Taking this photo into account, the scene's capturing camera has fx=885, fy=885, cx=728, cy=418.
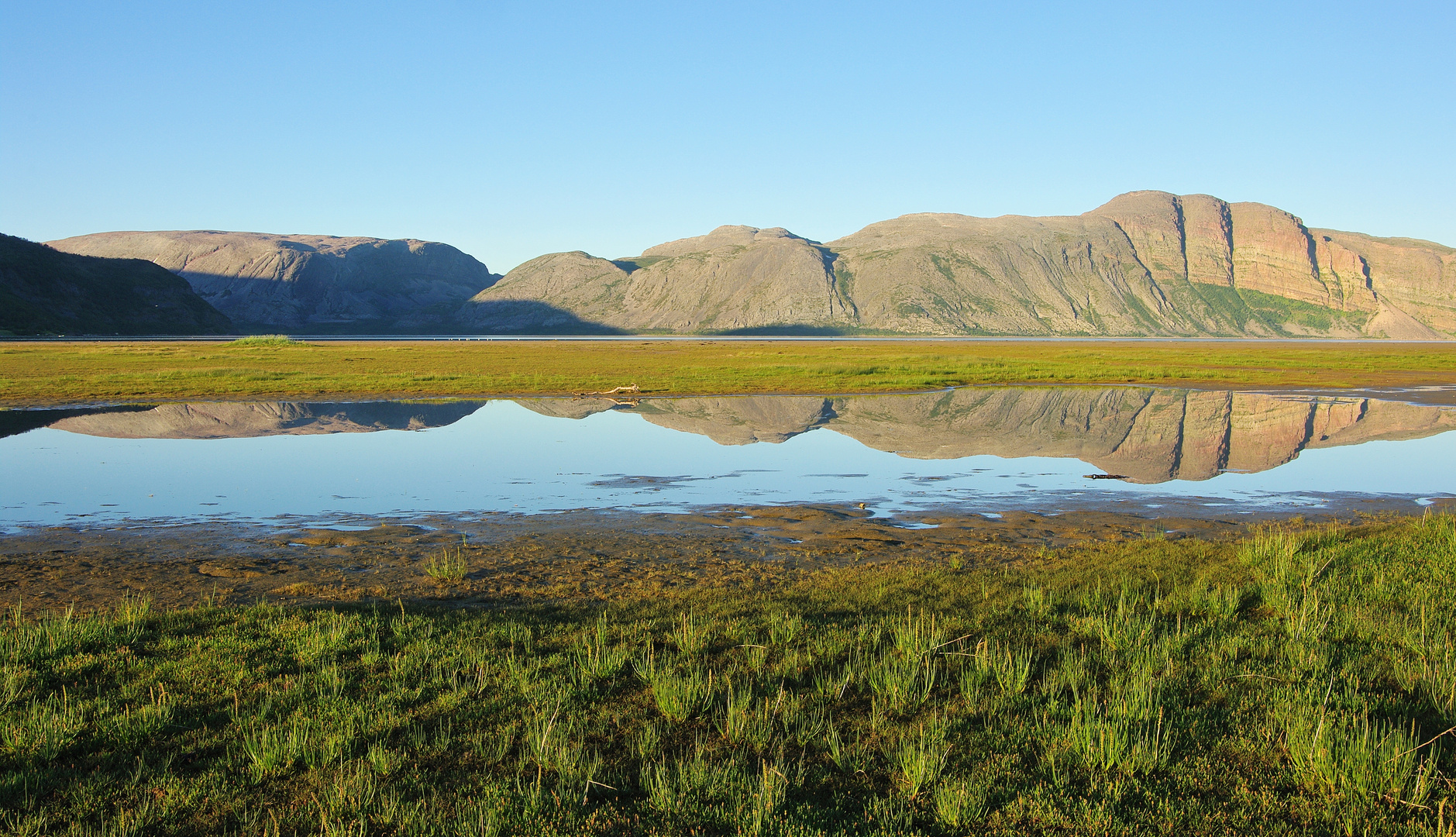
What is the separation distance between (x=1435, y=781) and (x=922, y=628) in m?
4.58

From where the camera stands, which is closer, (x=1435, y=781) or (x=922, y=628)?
(x=1435, y=781)

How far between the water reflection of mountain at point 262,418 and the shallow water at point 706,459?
19cm

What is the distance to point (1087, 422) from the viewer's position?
3666 centimetres

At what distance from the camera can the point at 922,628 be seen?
9.86 m

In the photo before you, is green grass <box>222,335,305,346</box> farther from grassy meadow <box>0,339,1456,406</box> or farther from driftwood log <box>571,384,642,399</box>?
driftwood log <box>571,384,642,399</box>

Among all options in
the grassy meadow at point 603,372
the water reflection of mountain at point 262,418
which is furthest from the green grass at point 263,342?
the water reflection of mountain at point 262,418

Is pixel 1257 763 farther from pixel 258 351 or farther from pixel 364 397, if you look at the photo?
pixel 258 351

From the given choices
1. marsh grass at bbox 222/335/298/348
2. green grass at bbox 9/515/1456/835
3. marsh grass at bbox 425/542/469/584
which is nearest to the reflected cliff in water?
green grass at bbox 9/515/1456/835

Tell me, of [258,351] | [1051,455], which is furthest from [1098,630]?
[258,351]

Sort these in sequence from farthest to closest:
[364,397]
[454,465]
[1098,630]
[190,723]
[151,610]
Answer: [364,397], [454,465], [151,610], [1098,630], [190,723]

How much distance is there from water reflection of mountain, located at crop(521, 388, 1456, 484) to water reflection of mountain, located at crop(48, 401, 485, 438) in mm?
5920

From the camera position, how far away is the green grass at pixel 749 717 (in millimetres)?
6125

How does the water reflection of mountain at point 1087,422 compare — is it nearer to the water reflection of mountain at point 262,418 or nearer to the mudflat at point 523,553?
the water reflection of mountain at point 262,418

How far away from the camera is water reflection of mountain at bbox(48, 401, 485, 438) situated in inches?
1273
